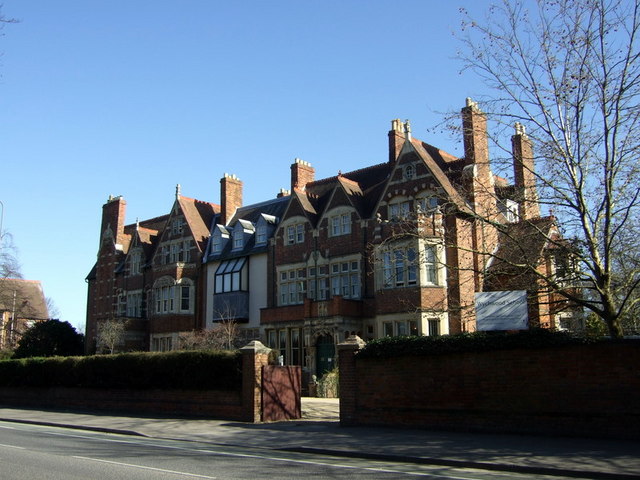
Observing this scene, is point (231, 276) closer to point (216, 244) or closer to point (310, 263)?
point (216, 244)

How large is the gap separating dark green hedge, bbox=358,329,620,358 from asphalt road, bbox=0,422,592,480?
519 centimetres

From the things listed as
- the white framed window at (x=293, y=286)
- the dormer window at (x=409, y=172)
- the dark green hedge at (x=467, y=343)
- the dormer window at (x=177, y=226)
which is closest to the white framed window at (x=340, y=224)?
the white framed window at (x=293, y=286)

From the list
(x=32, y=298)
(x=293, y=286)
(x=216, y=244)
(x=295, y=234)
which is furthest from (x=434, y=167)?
(x=32, y=298)

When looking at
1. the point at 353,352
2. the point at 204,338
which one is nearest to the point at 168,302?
the point at 204,338

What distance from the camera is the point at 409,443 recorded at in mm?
15344

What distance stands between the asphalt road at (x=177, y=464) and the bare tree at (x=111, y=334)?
27.8m

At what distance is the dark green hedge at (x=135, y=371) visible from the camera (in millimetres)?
22906

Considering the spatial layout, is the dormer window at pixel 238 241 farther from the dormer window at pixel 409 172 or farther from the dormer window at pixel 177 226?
the dormer window at pixel 409 172

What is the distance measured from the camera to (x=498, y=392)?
16.9 m

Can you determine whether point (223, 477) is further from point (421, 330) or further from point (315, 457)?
point (421, 330)

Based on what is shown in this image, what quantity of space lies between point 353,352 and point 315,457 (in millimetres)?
5971

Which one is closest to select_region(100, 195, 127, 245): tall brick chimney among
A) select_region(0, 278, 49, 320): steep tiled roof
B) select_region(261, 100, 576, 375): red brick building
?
select_region(261, 100, 576, 375): red brick building

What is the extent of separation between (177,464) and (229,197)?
3551cm

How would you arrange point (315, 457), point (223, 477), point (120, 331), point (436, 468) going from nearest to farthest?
point (223, 477)
point (436, 468)
point (315, 457)
point (120, 331)
